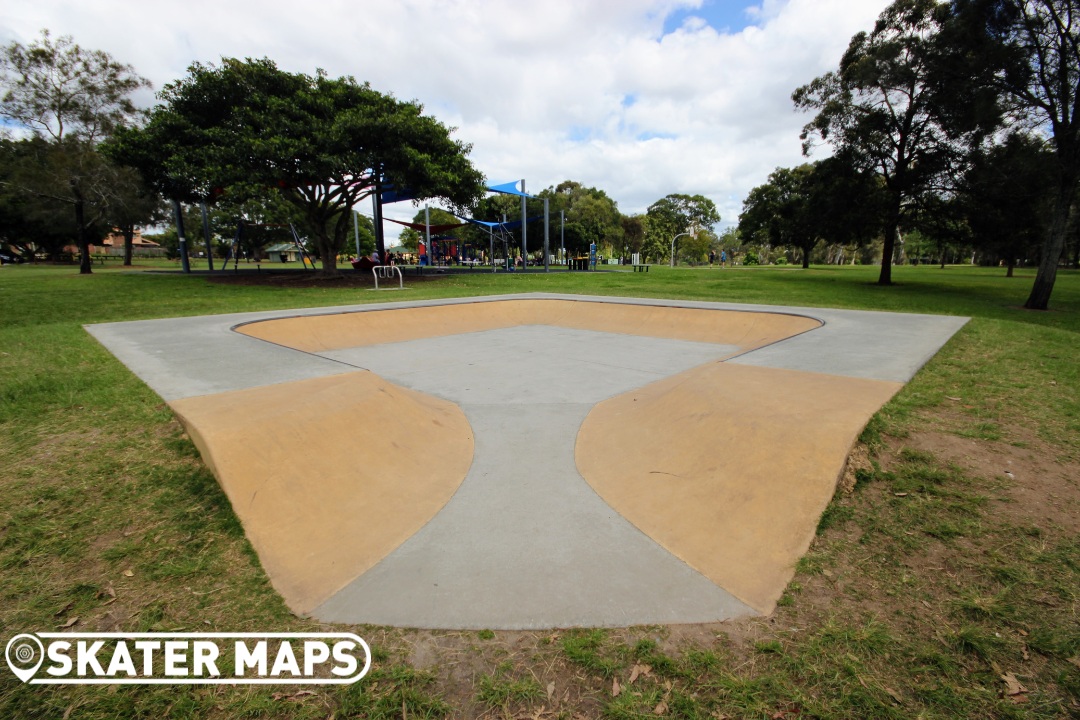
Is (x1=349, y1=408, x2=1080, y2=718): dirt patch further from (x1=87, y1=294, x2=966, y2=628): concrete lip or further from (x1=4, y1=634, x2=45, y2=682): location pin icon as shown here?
(x1=4, y1=634, x2=45, y2=682): location pin icon

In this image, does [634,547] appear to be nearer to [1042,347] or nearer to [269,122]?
[1042,347]

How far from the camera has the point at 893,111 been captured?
67.7 feet

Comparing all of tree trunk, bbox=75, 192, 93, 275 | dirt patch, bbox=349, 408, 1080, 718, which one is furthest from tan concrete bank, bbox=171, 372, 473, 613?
tree trunk, bbox=75, 192, 93, 275

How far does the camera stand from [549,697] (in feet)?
6.68

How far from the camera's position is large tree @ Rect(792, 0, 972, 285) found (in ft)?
61.3

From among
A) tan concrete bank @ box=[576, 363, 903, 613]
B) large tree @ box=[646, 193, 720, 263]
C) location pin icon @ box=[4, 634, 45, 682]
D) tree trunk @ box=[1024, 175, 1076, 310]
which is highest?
large tree @ box=[646, 193, 720, 263]

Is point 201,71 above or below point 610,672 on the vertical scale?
above

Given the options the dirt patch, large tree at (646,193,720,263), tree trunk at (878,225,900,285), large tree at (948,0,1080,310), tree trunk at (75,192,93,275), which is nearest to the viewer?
the dirt patch

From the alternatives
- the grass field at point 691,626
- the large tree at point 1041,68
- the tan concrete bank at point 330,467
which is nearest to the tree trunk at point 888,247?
the large tree at point 1041,68

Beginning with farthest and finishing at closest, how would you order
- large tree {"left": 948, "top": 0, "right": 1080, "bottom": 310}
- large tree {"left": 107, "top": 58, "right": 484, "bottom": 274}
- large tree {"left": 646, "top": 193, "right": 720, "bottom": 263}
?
1. large tree {"left": 646, "top": 193, "right": 720, "bottom": 263}
2. large tree {"left": 107, "top": 58, "right": 484, "bottom": 274}
3. large tree {"left": 948, "top": 0, "right": 1080, "bottom": 310}

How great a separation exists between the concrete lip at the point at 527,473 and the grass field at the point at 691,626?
0.19 m

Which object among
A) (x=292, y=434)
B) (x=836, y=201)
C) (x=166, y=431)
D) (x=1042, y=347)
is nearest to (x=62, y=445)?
(x=166, y=431)

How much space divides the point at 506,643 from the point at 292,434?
2631mm

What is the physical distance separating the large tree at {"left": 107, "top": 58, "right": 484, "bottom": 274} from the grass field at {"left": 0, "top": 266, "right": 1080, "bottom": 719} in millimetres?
16179
